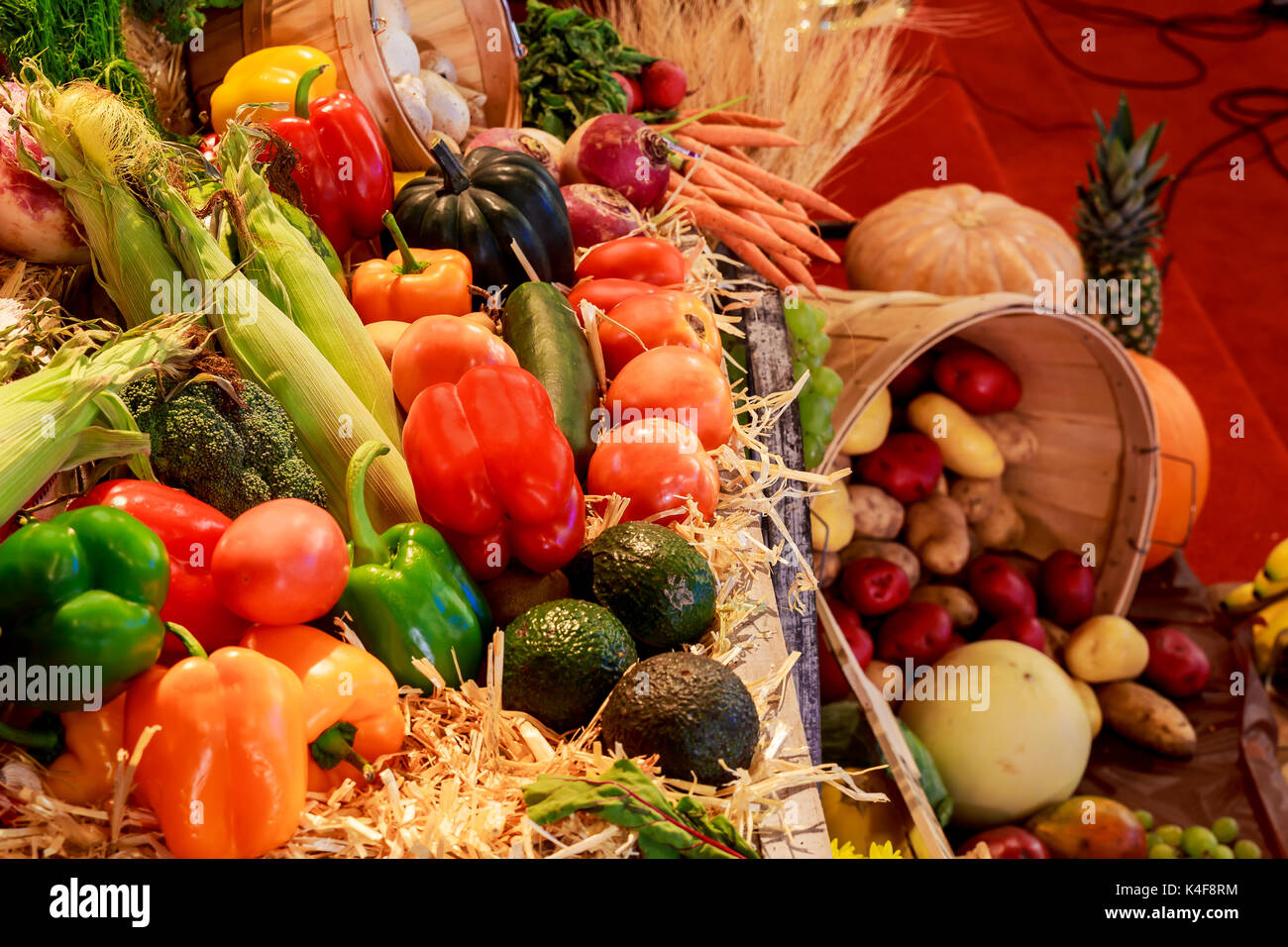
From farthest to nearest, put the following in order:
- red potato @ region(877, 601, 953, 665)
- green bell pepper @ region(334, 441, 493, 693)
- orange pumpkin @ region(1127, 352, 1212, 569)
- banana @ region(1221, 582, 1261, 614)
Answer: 1. orange pumpkin @ region(1127, 352, 1212, 569)
2. banana @ region(1221, 582, 1261, 614)
3. red potato @ region(877, 601, 953, 665)
4. green bell pepper @ region(334, 441, 493, 693)

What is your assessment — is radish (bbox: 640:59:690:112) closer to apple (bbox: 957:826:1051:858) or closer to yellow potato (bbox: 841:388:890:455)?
yellow potato (bbox: 841:388:890:455)

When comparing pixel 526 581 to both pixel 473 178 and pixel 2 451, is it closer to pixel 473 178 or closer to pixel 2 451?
pixel 2 451

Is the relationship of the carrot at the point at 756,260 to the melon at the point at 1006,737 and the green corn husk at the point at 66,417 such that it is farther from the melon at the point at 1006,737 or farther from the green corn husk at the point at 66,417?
the green corn husk at the point at 66,417

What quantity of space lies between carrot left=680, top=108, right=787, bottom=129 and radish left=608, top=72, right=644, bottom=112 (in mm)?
143

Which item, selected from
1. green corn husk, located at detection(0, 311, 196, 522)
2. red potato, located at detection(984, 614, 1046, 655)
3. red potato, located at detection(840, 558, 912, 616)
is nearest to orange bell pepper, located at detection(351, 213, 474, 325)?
green corn husk, located at detection(0, 311, 196, 522)

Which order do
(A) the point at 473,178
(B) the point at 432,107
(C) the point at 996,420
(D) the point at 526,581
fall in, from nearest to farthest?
(D) the point at 526,581 < (A) the point at 473,178 < (B) the point at 432,107 < (C) the point at 996,420

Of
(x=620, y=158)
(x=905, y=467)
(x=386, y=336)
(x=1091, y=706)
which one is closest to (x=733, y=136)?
(x=620, y=158)

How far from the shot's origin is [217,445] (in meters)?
1.18

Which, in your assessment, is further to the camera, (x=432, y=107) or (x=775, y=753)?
(x=432, y=107)

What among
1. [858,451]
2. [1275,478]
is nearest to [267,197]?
[858,451]

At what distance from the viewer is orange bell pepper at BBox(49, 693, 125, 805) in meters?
0.93

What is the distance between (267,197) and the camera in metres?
1.47

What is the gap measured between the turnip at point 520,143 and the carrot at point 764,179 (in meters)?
0.49

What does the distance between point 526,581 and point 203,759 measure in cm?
48
